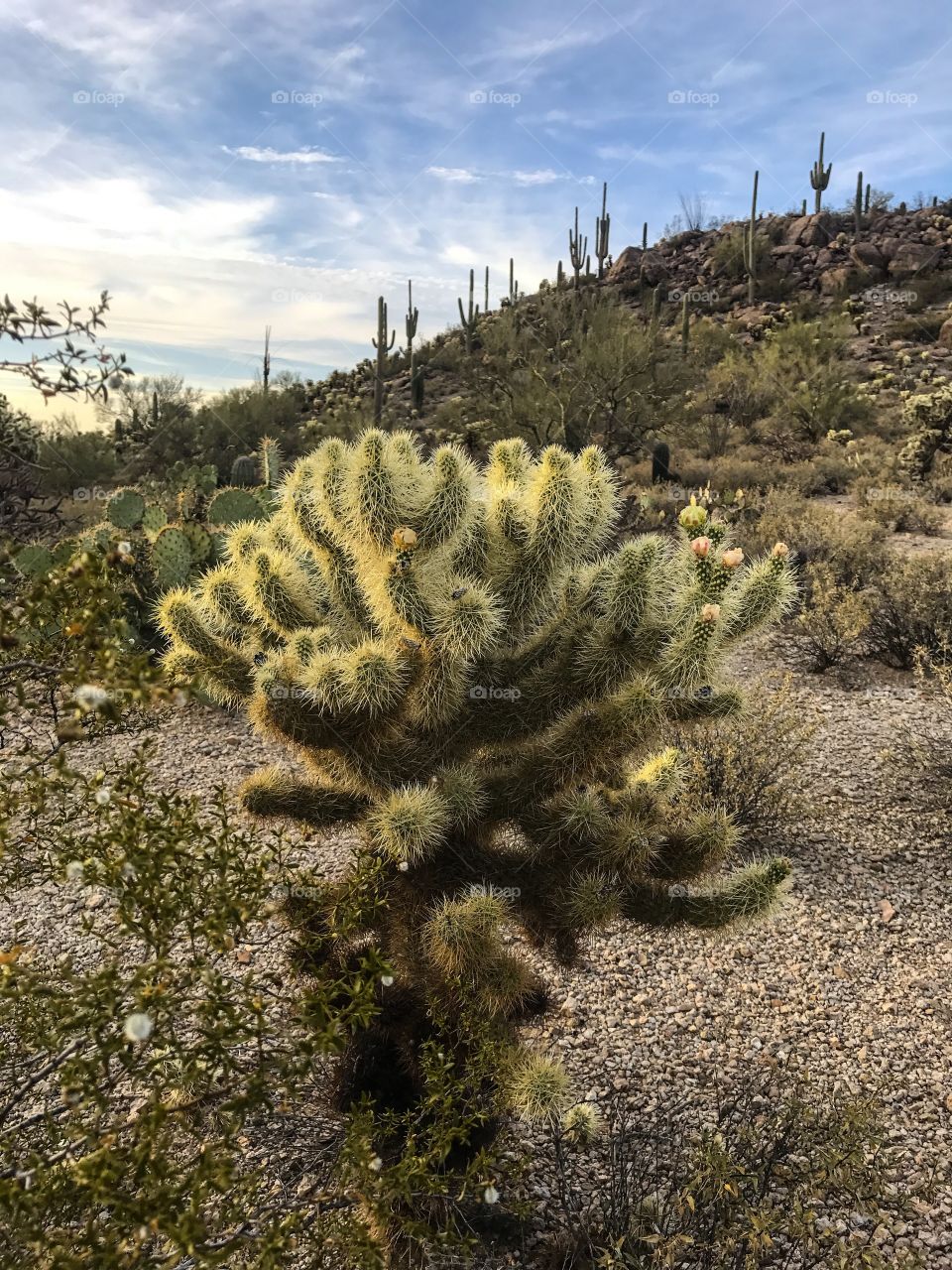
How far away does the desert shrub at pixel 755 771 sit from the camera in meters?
5.57

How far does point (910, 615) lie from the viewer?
816 centimetres

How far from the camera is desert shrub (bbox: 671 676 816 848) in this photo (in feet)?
18.3

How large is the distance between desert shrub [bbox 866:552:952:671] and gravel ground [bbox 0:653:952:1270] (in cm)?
239

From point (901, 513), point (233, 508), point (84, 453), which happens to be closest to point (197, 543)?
point (233, 508)

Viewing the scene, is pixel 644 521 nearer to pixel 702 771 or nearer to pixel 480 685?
pixel 702 771

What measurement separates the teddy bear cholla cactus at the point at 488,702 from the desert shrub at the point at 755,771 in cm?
207

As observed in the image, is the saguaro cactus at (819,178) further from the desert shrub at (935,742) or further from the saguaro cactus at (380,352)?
the desert shrub at (935,742)

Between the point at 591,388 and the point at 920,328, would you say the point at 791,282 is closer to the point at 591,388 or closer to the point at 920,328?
the point at 920,328

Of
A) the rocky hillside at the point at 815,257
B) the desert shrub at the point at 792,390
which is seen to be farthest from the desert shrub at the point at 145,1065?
the rocky hillside at the point at 815,257

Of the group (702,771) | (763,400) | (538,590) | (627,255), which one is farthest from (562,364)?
(627,255)

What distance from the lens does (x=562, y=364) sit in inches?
819

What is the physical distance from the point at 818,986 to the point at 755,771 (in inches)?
68.6

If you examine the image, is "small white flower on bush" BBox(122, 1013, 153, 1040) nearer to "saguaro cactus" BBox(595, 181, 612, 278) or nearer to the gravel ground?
the gravel ground

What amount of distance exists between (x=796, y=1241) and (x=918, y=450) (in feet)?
56.4
